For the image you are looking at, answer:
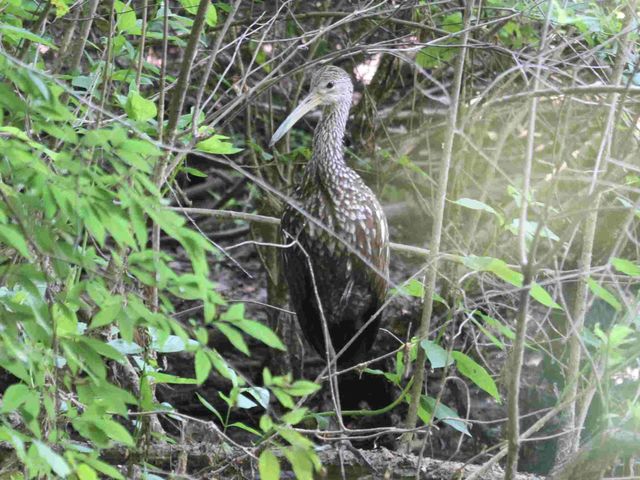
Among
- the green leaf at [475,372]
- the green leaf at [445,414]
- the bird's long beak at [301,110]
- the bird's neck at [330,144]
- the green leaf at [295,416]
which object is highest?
the green leaf at [295,416]

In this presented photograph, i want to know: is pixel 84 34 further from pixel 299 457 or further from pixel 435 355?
pixel 299 457

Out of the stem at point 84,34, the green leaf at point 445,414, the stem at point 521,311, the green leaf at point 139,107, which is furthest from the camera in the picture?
the green leaf at point 445,414

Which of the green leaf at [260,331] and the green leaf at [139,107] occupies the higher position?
the green leaf at [139,107]

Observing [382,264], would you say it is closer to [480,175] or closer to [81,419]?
[480,175]

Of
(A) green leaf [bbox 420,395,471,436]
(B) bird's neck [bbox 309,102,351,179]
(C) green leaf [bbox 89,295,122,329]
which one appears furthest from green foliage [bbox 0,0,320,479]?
(B) bird's neck [bbox 309,102,351,179]

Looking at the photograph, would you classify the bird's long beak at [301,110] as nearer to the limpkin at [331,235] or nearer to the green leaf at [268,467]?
the limpkin at [331,235]

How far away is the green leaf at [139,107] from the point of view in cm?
261

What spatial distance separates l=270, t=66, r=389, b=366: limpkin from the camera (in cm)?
438

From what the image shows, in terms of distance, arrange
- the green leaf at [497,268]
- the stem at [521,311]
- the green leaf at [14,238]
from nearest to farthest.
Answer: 1. the green leaf at [14,238]
2. the stem at [521,311]
3. the green leaf at [497,268]

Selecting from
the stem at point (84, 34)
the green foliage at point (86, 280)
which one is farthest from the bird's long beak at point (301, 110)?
the green foliage at point (86, 280)

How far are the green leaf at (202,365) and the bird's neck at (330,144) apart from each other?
2.63 meters

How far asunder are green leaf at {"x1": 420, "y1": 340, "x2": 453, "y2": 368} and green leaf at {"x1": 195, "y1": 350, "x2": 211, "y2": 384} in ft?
4.25

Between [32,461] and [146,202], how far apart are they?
51cm

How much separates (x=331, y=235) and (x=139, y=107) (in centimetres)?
182
